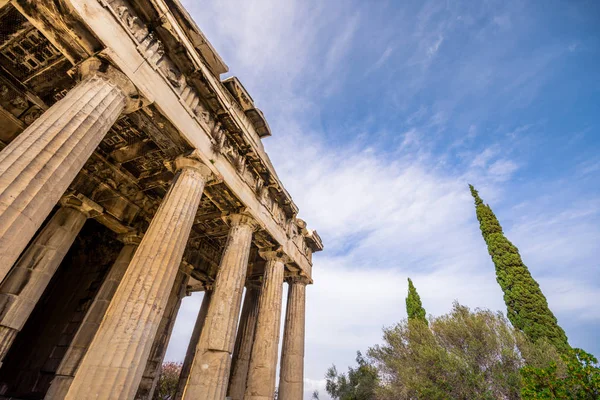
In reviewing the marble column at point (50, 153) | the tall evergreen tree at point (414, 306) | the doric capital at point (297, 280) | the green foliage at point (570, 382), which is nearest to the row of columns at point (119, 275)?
the marble column at point (50, 153)

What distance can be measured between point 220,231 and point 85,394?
313 inches

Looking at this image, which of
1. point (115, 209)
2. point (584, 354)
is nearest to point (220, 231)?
point (115, 209)

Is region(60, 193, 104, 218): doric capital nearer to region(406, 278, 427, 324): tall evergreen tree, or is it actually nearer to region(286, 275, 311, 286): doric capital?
region(286, 275, 311, 286): doric capital

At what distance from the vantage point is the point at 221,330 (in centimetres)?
734

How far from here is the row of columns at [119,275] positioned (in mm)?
4031

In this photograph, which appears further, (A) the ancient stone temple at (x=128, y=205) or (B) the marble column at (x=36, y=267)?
(B) the marble column at (x=36, y=267)

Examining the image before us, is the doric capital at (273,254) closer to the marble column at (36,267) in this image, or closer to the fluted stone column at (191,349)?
the fluted stone column at (191,349)

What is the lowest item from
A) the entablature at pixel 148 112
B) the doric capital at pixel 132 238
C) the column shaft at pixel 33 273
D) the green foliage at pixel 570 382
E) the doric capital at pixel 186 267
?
the green foliage at pixel 570 382

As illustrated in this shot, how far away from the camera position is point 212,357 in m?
7.02

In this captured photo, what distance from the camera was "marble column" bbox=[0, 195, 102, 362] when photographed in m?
6.88

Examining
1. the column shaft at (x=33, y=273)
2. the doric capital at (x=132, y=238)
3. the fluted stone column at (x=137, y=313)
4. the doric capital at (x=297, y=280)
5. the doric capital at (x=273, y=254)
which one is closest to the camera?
the fluted stone column at (x=137, y=313)

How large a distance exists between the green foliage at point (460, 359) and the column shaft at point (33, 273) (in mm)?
18723

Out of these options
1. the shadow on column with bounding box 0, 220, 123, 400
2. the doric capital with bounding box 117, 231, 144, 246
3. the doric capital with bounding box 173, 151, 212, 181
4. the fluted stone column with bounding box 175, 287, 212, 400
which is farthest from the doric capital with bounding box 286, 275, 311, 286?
the shadow on column with bounding box 0, 220, 123, 400

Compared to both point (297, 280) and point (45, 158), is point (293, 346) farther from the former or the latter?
point (45, 158)
